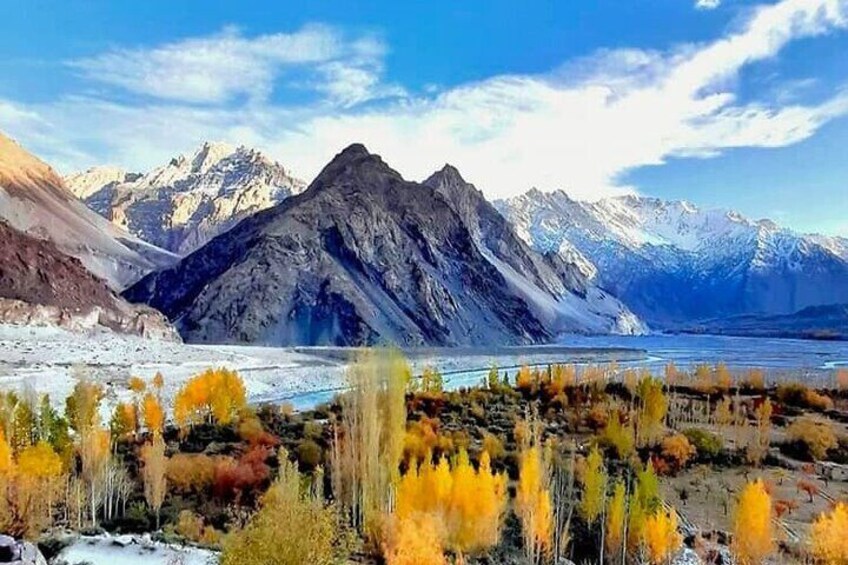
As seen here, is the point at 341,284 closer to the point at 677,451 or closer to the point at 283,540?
the point at 677,451

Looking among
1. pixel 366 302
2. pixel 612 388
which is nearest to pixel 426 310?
pixel 366 302

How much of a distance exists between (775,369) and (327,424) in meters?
74.7

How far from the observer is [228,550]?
66.7 ft

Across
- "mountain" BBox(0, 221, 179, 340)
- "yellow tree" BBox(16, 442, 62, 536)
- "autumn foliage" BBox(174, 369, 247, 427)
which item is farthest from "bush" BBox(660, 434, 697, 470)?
"mountain" BBox(0, 221, 179, 340)

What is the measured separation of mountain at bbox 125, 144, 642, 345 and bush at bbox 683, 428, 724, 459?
243ft

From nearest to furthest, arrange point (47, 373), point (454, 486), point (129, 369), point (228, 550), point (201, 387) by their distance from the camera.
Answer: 1. point (228, 550)
2. point (454, 486)
3. point (201, 387)
4. point (47, 373)
5. point (129, 369)

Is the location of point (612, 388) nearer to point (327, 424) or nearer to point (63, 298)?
point (327, 424)

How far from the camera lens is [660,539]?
31.0 metres

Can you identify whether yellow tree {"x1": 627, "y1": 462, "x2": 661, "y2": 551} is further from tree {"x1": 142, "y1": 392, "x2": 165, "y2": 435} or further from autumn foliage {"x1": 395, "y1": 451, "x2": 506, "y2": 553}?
tree {"x1": 142, "y1": 392, "x2": 165, "y2": 435}

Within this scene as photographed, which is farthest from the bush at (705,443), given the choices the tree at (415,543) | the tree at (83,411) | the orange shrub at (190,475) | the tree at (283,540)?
the tree at (83,411)

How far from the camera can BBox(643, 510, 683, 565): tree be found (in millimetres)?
31016

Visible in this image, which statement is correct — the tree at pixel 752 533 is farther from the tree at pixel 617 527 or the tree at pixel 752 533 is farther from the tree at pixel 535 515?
the tree at pixel 535 515

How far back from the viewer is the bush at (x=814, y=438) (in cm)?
5379

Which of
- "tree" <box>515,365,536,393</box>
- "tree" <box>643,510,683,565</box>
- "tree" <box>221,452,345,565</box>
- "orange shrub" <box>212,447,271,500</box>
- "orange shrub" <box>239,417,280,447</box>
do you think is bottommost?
"tree" <box>643,510,683,565</box>
